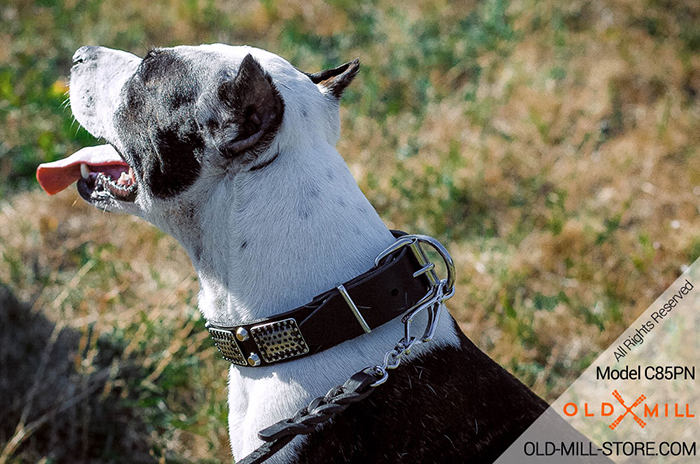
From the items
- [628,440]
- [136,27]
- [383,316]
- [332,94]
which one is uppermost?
[136,27]

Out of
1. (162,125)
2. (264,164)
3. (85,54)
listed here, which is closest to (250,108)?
(264,164)

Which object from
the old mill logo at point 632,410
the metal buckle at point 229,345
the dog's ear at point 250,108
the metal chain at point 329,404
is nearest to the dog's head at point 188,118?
the dog's ear at point 250,108

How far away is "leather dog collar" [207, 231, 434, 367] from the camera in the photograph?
1.80 m

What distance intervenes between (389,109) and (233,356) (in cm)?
355

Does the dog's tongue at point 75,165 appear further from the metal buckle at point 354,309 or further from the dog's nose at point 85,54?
the metal buckle at point 354,309

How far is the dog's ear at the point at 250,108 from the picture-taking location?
1.83 meters

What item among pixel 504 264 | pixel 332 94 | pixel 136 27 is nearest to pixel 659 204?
pixel 504 264

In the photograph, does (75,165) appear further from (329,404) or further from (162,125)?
(329,404)

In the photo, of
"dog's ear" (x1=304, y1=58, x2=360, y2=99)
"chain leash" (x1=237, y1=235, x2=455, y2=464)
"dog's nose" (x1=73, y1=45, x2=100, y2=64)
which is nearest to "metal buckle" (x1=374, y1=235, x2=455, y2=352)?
"chain leash" (x1=237, y1=235, x2=455, y2=464)

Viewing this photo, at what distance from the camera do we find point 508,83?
5133 millimetres

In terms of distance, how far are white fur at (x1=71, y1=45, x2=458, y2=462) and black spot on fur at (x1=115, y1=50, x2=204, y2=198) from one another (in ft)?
0.20

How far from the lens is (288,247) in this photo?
1.91m

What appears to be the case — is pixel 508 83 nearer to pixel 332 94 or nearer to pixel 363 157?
pixel 363 157

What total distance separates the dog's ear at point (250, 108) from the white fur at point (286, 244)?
0.17 feet
